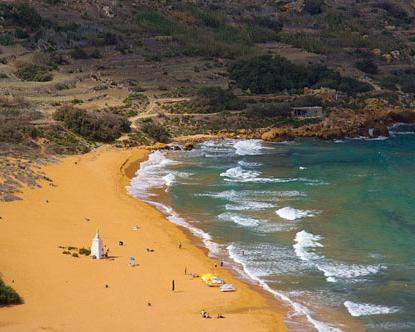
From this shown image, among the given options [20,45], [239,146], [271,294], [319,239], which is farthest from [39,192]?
[20,45]

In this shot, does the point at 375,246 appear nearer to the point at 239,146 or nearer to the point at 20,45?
the point at 239,146

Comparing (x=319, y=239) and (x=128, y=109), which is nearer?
(x=319, y=239)

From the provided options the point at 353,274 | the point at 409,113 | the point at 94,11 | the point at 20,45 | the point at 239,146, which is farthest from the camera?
the point at 94,11

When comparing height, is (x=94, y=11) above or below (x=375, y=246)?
above

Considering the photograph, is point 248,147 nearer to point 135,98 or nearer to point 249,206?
point 135,98

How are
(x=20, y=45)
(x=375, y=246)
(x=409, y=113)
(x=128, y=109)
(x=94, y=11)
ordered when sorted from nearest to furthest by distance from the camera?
(x=375, y=246) → (x=128, y=109) → (x=409, y=113) → (x=20, y=45) → (x=94, y=11)

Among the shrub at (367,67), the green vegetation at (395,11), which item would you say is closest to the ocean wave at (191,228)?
the shrub at (367,67)

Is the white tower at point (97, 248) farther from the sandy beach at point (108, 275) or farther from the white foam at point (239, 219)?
the white foam at point (239, 219)

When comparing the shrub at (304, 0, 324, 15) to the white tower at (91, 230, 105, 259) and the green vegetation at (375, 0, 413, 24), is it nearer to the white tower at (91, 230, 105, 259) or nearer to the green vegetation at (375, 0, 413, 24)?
the green vegetation at (375, 0, 413, 24)
